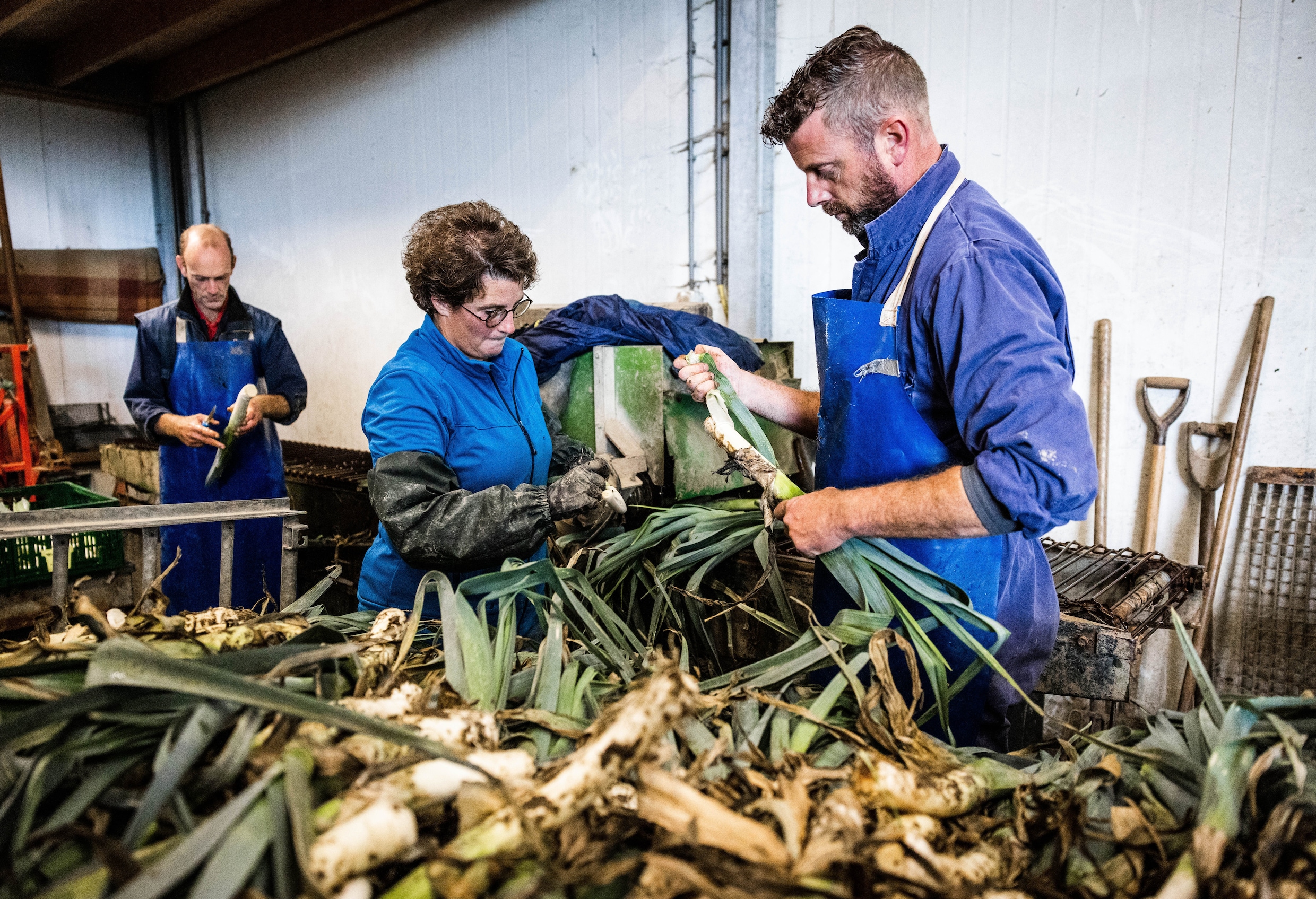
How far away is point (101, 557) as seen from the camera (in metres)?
2.84

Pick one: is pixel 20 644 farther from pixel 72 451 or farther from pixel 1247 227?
pixel 72 451

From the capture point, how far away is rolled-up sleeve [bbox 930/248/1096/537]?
47.9 inches

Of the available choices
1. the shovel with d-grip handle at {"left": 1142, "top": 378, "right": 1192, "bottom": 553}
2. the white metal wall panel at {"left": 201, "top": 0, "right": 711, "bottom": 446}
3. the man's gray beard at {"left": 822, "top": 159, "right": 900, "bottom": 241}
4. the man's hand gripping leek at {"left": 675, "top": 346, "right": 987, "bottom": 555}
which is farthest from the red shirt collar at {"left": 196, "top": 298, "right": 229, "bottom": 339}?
the shovel with d-grip handle at {"left": 1142, "top": 378, "right": 1192, "bottom": 553}

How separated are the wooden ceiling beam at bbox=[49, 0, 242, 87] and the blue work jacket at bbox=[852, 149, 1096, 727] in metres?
5.63

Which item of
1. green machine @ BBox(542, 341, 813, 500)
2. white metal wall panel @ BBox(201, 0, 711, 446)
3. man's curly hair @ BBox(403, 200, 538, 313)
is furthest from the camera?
white metal wall panel @ BBox(201, 0, 711, 446)

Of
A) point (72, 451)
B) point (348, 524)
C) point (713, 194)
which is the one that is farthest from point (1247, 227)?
point (72, 451)

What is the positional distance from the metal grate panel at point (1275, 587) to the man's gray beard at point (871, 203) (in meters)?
2.34

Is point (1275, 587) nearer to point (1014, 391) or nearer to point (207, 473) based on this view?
point (1014, 391)

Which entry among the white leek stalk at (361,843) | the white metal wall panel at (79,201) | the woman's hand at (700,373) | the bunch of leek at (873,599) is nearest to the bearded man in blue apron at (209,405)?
the woman's hand at (700,373)

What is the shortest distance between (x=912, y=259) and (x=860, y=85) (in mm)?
325

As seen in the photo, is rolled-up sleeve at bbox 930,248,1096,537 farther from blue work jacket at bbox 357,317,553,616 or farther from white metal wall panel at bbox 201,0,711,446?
white metal wall panel at bbox 201,0,711,446

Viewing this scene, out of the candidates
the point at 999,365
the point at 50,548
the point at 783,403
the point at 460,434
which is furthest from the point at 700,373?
the point at 50,548

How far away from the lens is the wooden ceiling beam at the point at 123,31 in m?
5.42

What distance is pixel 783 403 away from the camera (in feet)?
6.72
